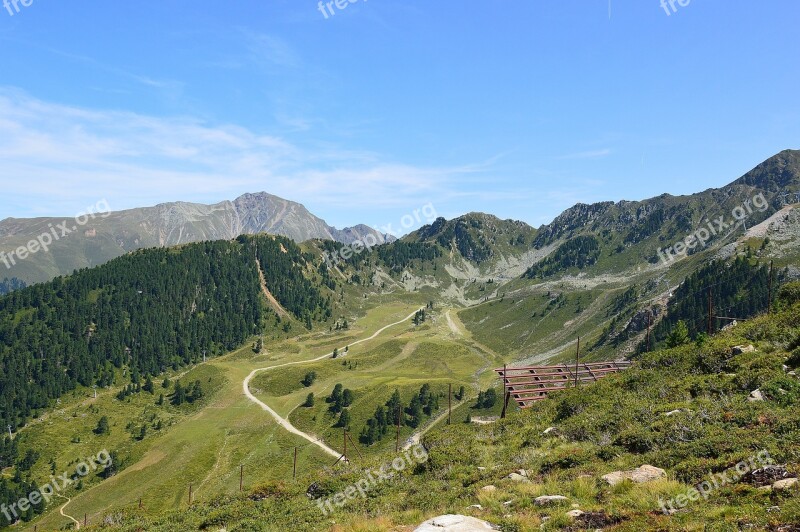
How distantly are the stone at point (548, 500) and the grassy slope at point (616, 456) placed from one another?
0.78ft

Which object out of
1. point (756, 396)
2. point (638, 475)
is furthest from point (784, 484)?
point (756, 396)

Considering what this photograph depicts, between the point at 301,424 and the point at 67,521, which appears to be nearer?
the point at 67,521

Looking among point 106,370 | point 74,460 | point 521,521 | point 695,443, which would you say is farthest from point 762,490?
point 106,370

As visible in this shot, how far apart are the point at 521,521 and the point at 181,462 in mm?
116839

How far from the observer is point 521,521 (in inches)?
586

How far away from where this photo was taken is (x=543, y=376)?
48469mm

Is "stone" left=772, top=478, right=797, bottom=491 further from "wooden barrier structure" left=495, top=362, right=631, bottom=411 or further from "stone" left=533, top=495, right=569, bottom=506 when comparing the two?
"wooden barrier structure" left=495, top=362, right=631, bottom=411

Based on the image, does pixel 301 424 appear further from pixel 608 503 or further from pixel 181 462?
pixel 608 503

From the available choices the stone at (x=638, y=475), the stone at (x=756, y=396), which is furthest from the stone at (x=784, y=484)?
the stone at (x=756, y=396)

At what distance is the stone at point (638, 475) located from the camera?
57.2ft

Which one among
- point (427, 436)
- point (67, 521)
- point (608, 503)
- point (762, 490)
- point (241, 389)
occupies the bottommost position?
point (67, 521)

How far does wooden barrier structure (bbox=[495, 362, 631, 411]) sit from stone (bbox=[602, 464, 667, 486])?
72.7 feet

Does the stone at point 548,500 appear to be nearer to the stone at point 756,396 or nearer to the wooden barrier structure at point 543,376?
the stone at point 756,396

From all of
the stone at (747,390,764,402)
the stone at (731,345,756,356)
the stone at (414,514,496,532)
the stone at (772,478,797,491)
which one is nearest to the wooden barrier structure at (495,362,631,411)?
the stone at (731,345,756,356)
